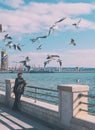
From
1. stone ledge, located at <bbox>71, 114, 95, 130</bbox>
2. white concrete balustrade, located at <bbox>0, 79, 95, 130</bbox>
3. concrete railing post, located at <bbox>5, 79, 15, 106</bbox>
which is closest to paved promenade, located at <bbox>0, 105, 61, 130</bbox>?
white concrete balustrade, located at <bbox>0, 79, 95, 130</bbox>

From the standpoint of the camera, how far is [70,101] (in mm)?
12648

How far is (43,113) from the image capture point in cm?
1493

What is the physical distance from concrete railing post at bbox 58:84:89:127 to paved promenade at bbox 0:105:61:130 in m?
0.76

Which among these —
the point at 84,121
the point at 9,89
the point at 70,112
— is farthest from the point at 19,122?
the point at 9,89

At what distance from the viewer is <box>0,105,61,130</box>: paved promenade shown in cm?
1355

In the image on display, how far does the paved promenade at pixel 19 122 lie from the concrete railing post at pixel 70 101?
0.76 meters

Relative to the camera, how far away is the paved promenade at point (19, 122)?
13.6m

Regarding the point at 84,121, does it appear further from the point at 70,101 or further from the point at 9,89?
the point at 9,89

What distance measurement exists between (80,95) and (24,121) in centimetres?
321

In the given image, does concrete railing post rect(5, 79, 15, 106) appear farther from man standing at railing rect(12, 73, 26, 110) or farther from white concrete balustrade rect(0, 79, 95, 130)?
white concrete balustrade rect(0, 79, 95, 130)

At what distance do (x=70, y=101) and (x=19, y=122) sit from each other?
9.34ft

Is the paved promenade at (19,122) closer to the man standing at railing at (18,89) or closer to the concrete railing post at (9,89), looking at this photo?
the man standing at railing at (18,89)

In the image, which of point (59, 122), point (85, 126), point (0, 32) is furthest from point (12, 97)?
point (85, 126)

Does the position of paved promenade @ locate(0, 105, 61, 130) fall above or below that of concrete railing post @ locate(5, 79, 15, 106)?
below
